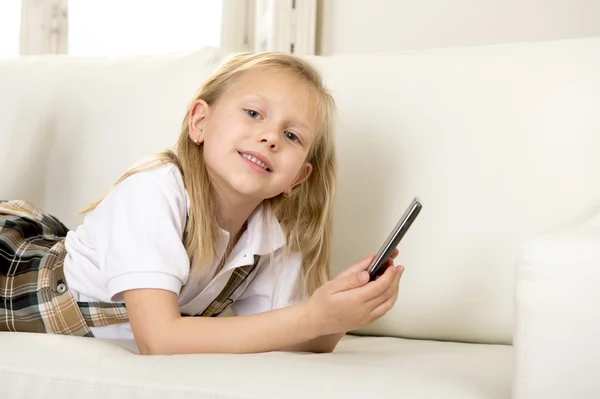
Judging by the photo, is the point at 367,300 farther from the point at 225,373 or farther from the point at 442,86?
the point at 442,86

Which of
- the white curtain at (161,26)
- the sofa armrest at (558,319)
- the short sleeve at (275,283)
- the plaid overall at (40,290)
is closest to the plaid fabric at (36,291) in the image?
the plaid overall at (40,290)

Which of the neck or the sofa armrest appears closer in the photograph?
the sofa armrest

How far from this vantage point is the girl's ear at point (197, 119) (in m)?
1.36

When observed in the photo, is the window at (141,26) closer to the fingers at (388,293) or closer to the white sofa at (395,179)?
the white sofa at (395,179)

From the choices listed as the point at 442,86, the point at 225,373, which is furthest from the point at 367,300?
the point at 442,86

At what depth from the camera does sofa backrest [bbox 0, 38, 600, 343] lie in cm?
133

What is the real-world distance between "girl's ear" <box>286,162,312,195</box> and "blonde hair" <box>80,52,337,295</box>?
11 millimetres

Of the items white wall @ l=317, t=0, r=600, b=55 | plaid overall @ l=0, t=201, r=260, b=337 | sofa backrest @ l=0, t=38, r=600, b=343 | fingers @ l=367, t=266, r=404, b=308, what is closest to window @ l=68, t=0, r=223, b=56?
white wall @ l=317, t=0, r=600, b=55

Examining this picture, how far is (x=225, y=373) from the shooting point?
0.88 m

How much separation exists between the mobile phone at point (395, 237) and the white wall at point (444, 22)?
1.82m

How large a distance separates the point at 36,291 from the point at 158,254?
0.32m

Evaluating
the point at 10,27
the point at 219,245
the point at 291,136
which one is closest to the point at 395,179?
the point at 291,136

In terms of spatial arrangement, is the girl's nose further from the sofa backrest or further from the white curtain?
the white curtain

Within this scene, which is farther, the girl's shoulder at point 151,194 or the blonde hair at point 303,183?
the blonde hair at point 303,183
